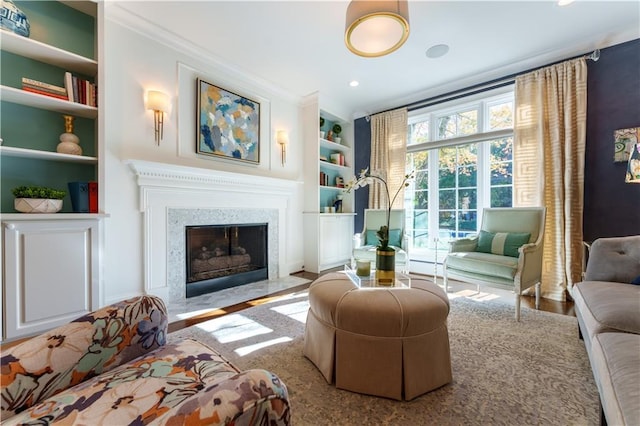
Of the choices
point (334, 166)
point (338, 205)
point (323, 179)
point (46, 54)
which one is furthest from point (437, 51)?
point (46, 54)

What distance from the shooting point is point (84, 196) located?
2068mm

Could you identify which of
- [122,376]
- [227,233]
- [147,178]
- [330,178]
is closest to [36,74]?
[147,178]

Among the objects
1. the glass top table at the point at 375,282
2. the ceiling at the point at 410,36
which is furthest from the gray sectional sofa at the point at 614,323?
the ceiling at the point at 410,36

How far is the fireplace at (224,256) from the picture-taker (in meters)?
2.95

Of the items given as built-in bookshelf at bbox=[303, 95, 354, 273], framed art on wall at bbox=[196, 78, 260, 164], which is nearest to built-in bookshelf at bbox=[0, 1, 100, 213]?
framed art on wall at bbox=[196, 78, 260, 164]

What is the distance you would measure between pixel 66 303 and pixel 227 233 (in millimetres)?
1636

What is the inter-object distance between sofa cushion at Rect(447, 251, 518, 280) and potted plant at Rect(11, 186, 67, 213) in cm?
350

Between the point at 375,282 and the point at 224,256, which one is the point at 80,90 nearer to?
the point at 224,256

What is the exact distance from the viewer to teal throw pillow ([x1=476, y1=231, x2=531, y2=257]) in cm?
263

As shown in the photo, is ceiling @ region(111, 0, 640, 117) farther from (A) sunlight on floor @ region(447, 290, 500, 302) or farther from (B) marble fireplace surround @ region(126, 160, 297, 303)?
(A) sunlight on floor @ region(447, 290, 500, 302)

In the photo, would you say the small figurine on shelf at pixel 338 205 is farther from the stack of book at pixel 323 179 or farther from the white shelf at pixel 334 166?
the white shelf at pixel 334 166

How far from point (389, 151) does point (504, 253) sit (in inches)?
90.4

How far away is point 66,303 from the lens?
193cm

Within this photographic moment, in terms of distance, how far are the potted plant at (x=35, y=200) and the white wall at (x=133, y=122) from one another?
327mm
